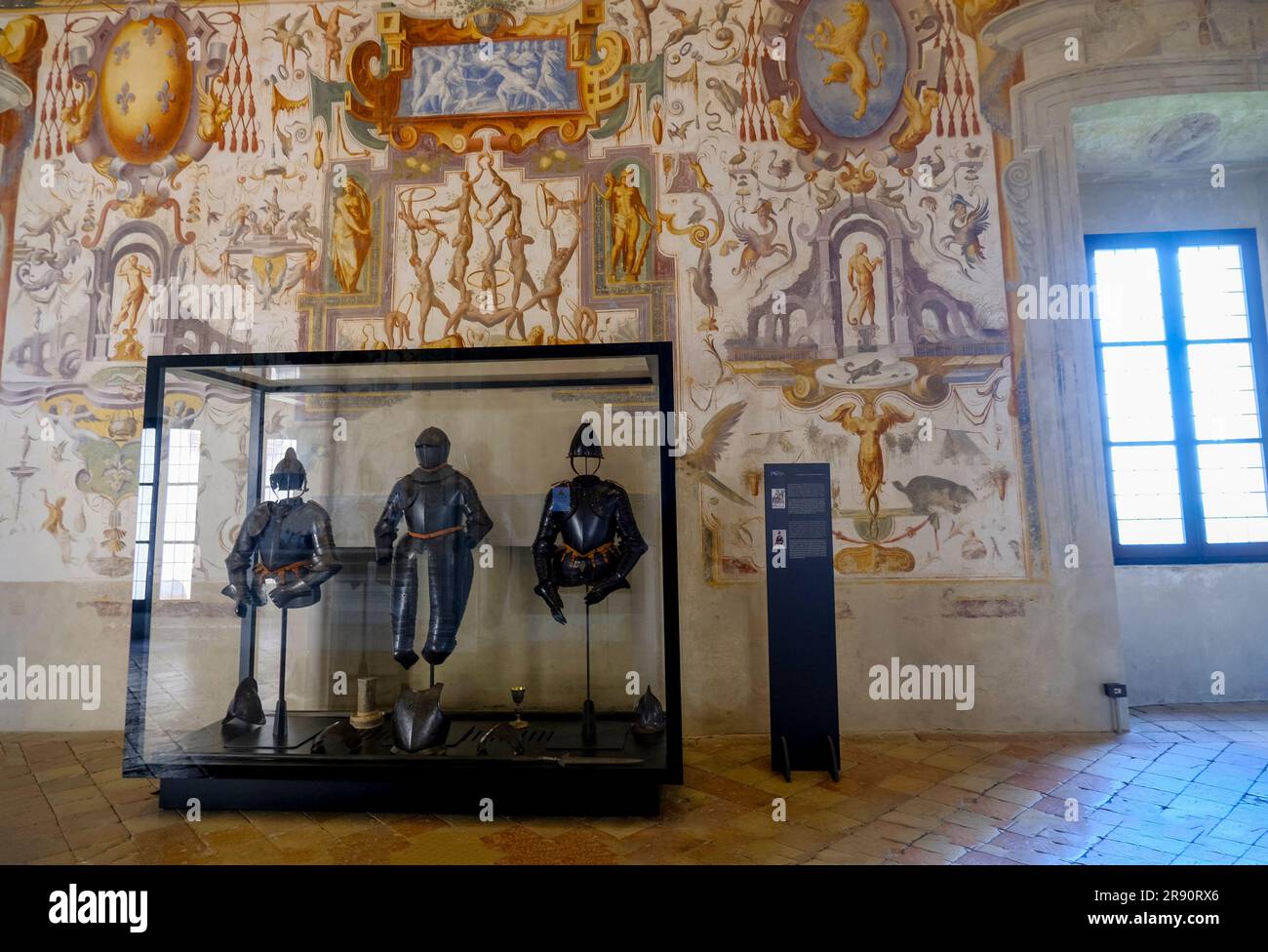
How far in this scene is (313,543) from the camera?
3861mm

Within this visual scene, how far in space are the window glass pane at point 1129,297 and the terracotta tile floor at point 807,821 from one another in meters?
3.58

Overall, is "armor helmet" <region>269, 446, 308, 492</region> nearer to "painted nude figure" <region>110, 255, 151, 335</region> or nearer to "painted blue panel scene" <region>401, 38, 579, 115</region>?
"painted nude figure" <region>110, 255, 151, 335</region>

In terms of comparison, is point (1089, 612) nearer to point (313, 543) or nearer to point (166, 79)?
point (313, 543)

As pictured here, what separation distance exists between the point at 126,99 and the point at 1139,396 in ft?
29.9

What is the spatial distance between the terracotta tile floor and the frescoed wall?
1001 millimetres

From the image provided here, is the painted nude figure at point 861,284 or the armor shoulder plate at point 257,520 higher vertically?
the painted nude figure at point 861,284

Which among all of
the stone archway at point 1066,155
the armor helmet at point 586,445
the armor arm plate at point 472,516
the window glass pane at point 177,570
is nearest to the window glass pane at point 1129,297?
the stone archway at point 1066,155

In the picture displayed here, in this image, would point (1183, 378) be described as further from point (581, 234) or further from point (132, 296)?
point (132, 296)

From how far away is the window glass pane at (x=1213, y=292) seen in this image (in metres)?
6.17

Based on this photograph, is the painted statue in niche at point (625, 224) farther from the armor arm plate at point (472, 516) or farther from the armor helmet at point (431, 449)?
the armor arm plate at point (472, 516)

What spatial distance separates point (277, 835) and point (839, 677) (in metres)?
3.61

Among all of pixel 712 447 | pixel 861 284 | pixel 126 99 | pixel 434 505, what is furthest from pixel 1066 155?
pixel 126 99

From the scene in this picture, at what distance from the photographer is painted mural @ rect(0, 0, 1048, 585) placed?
5082 millimetres
